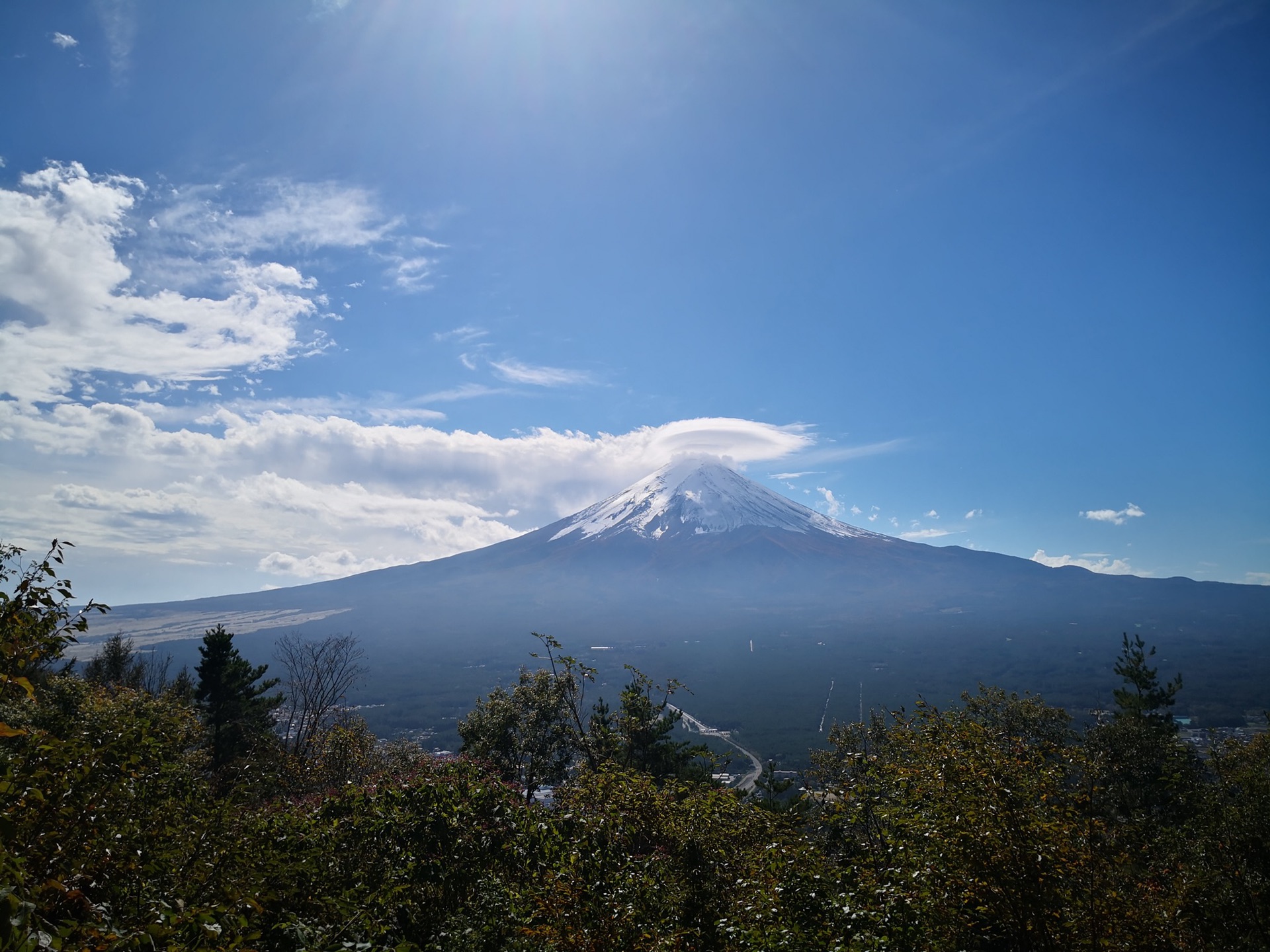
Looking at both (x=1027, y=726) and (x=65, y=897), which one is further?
(x=1027, y=726)

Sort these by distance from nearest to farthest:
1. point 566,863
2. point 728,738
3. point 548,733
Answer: point 566,863
point 548,733
point 728,738

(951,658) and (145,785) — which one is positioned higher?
(145,785)

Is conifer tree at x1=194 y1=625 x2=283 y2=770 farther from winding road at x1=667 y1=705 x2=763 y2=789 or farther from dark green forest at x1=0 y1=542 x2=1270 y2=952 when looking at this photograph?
winding road at x1=667 y1=705 x2=763 y2=789

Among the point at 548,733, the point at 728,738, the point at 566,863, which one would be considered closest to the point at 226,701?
the point at 548,733

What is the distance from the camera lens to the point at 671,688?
20750 millimetres

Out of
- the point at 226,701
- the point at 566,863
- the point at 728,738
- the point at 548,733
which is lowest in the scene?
the point at 728,738

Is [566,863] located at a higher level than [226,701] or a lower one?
higher

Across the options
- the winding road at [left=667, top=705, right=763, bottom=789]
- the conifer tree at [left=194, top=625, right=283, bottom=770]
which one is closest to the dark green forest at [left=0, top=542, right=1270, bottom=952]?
the conifer tree at [left=194, top=625, right=283, bottom=770]

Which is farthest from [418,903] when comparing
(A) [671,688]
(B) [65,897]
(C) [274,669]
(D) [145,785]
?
(C) [274,669]

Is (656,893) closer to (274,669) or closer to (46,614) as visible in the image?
(46,614)

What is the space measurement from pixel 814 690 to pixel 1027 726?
12704cm

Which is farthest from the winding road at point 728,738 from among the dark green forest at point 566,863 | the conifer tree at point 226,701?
the dark green forest at point 566,863

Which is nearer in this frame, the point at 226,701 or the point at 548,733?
the point at 548,733

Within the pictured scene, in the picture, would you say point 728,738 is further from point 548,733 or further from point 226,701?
point 226,701
